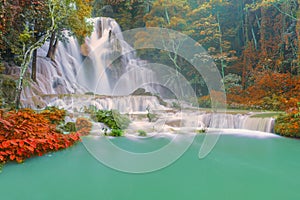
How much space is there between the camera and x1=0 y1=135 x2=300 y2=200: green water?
6.37 feet

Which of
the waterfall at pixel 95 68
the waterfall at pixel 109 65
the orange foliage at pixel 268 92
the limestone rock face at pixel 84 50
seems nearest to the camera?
the waterfall at pixel 95 68

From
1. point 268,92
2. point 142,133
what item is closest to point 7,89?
point 142,133

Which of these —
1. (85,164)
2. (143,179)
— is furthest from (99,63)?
(143,179)

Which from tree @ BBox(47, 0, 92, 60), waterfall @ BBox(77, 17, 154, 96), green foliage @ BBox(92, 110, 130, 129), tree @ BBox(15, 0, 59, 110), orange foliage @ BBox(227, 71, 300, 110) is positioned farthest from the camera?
waterfall @ BBox(77, 17, 154, 96)

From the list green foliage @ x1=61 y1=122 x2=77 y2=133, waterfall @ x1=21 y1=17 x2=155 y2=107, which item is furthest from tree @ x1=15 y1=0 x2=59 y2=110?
waterfall @ x1=21 y1=17 x2=155 y2=107

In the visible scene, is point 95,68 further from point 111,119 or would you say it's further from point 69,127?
point 69,127

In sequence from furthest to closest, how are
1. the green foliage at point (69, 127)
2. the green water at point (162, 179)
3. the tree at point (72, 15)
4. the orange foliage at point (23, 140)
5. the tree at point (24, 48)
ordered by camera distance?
the tree at point (72, 15) < the green foliage at point (69, 127) < the tree at point (24, 48) < the orange foliage at point (23, 140) < the green water at point (162, 179)

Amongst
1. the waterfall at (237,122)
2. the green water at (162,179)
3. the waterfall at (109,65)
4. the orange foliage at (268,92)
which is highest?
the waterfall at (109,65)

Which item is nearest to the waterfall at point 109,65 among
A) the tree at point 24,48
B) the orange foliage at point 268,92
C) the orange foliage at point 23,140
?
the tree at point 24,48

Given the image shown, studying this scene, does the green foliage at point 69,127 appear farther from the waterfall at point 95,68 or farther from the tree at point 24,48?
the waterfall at point 95,68

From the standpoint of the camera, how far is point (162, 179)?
2.27m

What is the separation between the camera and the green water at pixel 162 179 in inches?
76.4

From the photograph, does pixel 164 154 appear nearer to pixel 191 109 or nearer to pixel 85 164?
pixel 85 164

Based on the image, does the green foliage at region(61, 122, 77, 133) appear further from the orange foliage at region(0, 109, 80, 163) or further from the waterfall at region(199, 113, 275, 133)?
the waterfall at region(199, 113, 275, 133)
